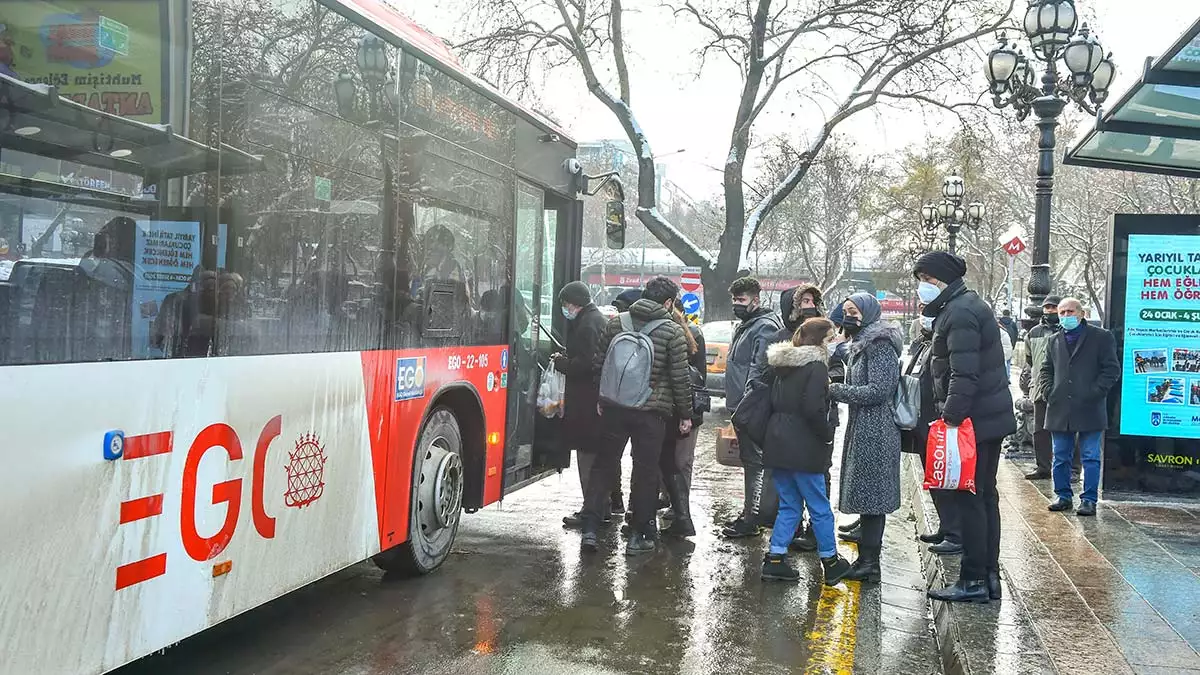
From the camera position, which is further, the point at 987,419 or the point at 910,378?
the point at 910,378

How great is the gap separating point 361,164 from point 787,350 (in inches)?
114

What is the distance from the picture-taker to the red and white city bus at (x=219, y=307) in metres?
3.61

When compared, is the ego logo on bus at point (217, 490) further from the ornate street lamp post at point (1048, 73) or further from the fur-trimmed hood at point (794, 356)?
the ornate street lamp post at point (1048, 73)

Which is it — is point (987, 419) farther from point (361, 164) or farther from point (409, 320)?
point (361, 164)

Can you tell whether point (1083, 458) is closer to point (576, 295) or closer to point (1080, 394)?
point (1080, 394)

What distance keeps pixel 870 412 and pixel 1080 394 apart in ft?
10.6

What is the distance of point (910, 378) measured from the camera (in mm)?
7008

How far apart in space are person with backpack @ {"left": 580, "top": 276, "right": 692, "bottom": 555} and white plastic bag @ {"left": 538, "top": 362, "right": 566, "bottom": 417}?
622mm

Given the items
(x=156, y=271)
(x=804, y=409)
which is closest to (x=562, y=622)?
(x=804, y=409)

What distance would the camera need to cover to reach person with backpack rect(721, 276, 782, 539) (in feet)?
27.3

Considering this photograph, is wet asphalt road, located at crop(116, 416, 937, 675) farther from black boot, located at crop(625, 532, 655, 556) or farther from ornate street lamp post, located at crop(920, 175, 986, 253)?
ornate street lamp post, located at crop(920, 175, 986, 253)

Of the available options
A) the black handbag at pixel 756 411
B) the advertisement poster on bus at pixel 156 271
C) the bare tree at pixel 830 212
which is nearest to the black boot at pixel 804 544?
the black handbag at pixel 756 411

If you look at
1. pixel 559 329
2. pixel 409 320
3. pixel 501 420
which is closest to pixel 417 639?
pixel 409 320

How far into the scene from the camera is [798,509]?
7.28 meters
